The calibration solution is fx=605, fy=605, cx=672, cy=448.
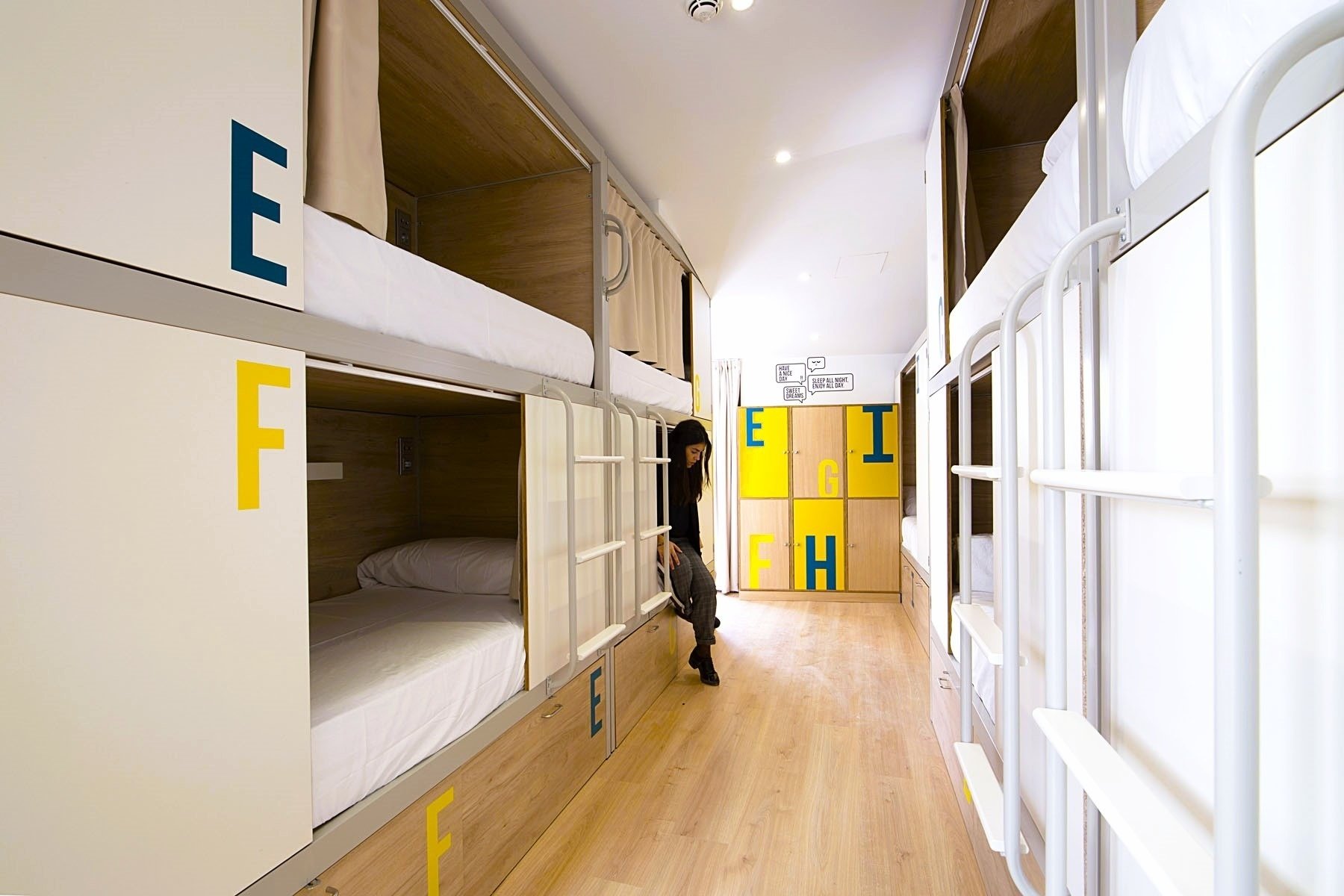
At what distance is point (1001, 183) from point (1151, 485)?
8.70 feet

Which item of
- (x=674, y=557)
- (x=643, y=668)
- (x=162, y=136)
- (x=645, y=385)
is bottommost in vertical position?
(x=643, y=668)

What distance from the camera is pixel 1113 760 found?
29.1 inches

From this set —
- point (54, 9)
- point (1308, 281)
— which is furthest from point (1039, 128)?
point (54, 9)

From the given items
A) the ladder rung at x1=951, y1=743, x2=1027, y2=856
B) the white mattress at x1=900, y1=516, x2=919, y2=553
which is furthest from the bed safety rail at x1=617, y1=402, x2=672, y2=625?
the white mattress at x1=900, y1=516, x2=919, y2=553

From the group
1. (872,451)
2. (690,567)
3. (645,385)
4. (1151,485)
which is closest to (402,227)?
(645,385)

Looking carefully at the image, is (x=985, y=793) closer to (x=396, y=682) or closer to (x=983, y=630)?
(x=983, y=630)

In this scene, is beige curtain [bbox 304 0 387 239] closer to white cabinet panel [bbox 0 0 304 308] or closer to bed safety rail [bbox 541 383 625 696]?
white cabinet panel [bbox 0 0 304 308]

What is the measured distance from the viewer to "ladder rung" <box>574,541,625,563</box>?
6.41ft

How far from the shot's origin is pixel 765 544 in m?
5.47

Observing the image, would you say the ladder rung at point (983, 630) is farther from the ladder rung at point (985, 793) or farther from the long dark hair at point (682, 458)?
the long dark hair at point (682, 458)

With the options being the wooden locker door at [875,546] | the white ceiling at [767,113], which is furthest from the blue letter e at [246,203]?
the wooden locker door at [875,546]

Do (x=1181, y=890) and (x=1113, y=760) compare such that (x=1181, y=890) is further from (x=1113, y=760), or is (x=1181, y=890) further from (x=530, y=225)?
(x=530, y=225)

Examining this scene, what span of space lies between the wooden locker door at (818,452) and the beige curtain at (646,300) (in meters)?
1.86

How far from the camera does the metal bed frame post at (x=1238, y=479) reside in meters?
0.45
